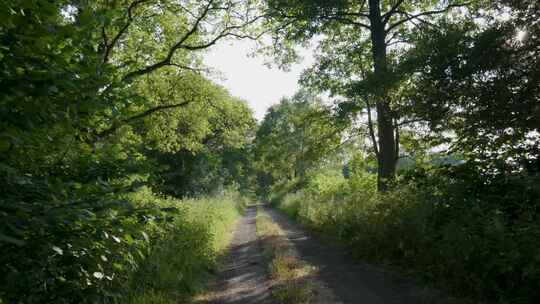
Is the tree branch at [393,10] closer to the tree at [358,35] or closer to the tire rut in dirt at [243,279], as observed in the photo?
the tree at [358,35]

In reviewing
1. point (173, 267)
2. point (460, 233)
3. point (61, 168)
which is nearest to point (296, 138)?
point (173, 267)

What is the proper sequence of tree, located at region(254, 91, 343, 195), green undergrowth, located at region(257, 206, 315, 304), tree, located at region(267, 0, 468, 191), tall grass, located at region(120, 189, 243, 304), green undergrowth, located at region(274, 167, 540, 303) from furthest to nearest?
tree, located at region(254, 91, 343, 195) < tree, located at region(267, 0, 468, 191) < tall grass, located at region(120, 189, 243, 304) < green undergrowth, located at region(257, 206, 315, 304) < green undergrowth, located at region(274, 167, 540, 303)

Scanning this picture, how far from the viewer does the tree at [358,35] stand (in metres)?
13.2

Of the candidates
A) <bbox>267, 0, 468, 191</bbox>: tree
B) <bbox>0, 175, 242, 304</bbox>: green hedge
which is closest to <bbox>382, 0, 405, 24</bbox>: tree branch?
<bbox>267, 0, 468, 191</bbox>: tree

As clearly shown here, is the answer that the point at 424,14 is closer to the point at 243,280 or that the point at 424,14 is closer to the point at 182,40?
the point at 182,40

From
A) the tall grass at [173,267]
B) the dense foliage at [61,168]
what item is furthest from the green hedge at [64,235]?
the tall grass at [173,267]

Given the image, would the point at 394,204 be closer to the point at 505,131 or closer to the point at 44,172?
the point at 505,131

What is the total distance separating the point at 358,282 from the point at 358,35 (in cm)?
1183

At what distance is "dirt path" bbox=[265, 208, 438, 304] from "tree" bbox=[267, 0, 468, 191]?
10.7 ft

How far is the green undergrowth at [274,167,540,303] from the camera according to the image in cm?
600

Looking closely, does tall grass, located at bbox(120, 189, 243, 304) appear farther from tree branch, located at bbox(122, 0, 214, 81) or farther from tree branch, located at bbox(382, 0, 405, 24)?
tree branch, located at bbox(382, 0, 405, 24)

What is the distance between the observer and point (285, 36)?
51.0 ft

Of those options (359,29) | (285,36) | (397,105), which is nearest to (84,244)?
(397,105)

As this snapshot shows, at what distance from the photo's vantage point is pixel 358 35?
55.2 ft
